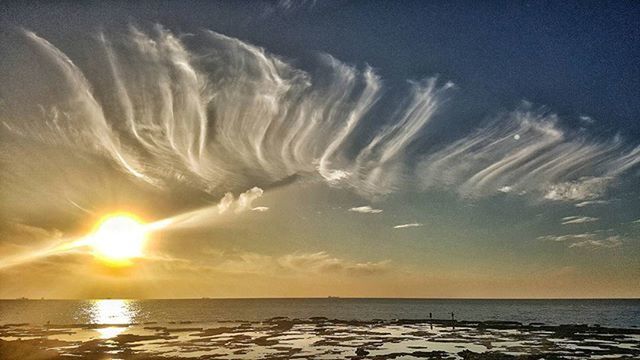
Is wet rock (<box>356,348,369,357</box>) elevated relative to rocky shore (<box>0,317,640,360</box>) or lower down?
elevated

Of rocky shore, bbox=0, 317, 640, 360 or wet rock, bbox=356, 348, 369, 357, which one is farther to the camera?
wet rock, bbox=356, 348, 369, 357

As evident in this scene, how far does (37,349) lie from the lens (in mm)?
54656

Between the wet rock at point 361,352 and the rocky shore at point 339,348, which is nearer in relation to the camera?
the rocky shore at point 339,348

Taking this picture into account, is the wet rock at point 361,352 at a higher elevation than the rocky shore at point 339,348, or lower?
higher

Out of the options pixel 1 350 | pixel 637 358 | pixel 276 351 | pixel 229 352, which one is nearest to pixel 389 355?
pixel 276 351

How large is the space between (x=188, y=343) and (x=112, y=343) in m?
11.0

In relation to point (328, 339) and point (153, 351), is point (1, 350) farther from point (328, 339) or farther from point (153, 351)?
point (328, 339)

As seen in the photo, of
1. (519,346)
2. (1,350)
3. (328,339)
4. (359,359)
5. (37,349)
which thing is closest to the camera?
(359,359)

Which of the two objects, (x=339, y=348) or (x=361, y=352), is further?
(x=339, y=348)

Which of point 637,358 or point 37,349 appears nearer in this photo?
point 637,358

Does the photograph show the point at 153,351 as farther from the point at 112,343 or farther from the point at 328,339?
the point at 328,339

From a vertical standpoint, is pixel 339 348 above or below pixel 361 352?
below

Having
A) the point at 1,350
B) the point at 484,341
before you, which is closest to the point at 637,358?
Result: the point at 484,341

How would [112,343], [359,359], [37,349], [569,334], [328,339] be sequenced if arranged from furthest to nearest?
[569,334], [328,339], [112,343], [37,349], [359,359]
